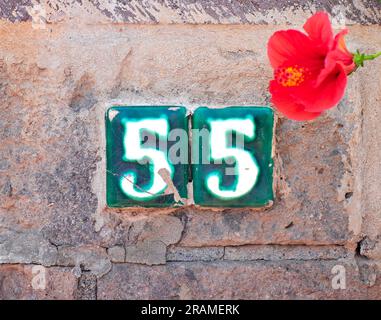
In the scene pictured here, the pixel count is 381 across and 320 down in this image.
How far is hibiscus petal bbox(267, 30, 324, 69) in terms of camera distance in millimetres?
820

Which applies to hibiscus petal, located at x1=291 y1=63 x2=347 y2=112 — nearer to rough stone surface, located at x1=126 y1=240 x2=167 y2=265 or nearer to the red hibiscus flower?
the red hibiscus flower

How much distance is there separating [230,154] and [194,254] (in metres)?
0.18

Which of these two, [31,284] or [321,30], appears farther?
[31,284]

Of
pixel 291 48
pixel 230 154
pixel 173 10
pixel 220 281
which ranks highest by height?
pixel 173 10

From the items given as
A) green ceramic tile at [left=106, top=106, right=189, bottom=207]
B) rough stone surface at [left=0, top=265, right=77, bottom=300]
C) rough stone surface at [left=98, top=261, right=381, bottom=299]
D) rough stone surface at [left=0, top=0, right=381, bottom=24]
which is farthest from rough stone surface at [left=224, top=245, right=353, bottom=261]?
rough stone surface at [left=0, top=0, right=381, bottom=24]

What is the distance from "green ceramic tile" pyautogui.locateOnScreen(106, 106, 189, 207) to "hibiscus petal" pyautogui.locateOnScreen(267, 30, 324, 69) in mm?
222

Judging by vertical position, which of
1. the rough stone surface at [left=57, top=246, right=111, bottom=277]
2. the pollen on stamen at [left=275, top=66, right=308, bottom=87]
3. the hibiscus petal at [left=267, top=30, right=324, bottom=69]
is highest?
the hibiscus petal at [left=267, top=30, right=324, bottom=69]

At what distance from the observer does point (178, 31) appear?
1.06 metres

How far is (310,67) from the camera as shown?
32.3 inches

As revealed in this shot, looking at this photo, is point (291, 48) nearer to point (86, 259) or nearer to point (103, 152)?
point (103, 152)

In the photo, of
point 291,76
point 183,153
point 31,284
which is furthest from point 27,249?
point 291,76

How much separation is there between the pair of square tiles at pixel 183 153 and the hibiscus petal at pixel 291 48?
0.18 m

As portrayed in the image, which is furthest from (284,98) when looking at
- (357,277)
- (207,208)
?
(357,277)

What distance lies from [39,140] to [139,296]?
0.98 ft
